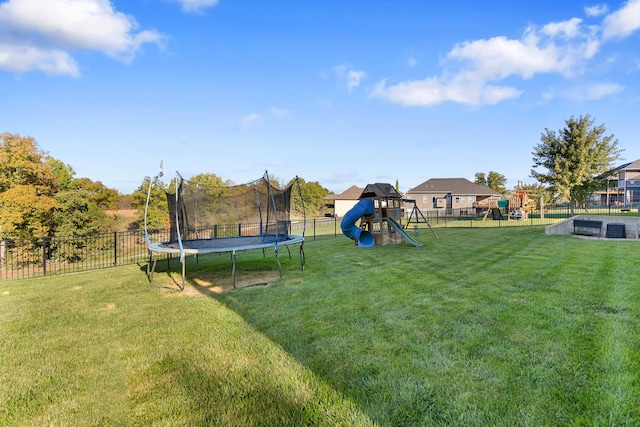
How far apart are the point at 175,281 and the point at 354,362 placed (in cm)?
521

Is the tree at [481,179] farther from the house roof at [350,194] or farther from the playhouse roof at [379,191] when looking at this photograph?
the playhouse roof at [379,191]

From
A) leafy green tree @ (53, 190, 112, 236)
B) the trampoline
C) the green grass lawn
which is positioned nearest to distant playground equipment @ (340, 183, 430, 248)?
the trampoline

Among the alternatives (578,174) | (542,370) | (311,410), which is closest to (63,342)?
(311,410)

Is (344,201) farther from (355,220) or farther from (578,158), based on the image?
(355,220)

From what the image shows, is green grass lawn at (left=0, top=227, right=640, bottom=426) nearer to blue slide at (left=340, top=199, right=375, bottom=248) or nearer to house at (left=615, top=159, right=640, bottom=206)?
blue slide at (left=340, top=199, right=375, bottom=248)

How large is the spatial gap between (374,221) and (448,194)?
110 ft

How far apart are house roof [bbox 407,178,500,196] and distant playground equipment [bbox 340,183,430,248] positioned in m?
33.9

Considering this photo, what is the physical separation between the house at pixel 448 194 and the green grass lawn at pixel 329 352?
38991mm

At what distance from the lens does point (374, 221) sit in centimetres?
1345

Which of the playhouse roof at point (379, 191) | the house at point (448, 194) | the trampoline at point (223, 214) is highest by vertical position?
the house at point (448, 194)

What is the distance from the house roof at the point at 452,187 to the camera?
4413 cm

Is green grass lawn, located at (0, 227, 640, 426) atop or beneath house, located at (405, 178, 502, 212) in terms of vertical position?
beneath

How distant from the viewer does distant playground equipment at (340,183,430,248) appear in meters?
12.9

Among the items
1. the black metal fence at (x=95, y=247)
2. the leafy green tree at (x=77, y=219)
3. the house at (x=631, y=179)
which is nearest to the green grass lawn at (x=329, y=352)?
the black metal fence at (x=95, y=247)
